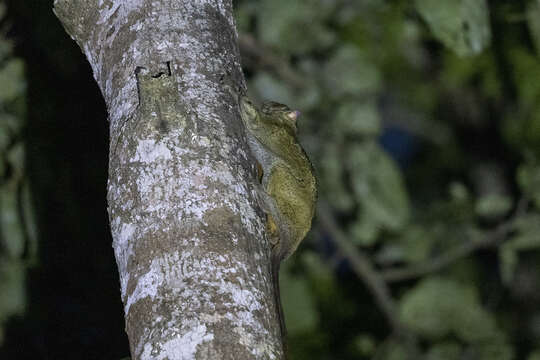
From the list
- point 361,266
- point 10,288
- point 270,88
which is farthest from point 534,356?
point 10,288

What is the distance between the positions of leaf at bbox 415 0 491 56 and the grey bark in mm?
1094

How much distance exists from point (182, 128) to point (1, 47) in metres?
1.71

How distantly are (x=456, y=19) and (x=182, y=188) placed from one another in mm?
1441

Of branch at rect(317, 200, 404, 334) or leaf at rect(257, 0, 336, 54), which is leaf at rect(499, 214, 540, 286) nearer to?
branch at rect(317, 200, 404, 334)

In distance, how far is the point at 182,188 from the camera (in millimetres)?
1146

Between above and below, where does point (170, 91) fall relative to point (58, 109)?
above

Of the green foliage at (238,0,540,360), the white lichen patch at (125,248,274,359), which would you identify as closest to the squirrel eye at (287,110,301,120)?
the white lichen patch at (125,248,274,359)

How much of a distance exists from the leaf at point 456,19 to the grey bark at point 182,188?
1094 mm

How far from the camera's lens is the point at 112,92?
1.32 metres

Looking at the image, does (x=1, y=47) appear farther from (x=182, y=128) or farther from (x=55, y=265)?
(x=182, y=128)

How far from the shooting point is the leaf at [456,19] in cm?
227

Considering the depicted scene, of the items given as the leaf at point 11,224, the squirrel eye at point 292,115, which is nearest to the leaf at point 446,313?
the squirrel eye at point 292,115

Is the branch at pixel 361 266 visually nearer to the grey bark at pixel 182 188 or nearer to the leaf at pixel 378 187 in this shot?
the leaf at pixel 378 187

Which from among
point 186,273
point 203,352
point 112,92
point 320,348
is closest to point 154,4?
point 112,92
